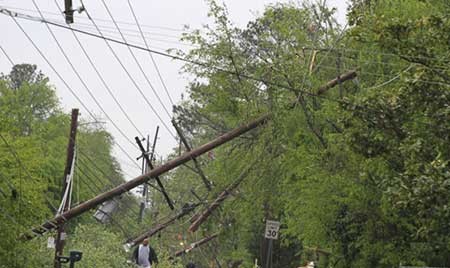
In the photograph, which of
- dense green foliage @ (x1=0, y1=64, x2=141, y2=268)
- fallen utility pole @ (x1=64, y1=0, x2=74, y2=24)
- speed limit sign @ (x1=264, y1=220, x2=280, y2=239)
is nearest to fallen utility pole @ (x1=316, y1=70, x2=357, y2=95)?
speed limit sign @ (x1=264, y1=220, x2=280, y2=239)

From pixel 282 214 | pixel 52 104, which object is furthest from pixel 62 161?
pixel 282 214

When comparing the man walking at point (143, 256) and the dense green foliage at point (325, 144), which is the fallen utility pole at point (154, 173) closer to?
the dense green foliage at point (325, 144)

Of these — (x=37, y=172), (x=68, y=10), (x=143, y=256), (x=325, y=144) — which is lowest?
(x=143, y=256)

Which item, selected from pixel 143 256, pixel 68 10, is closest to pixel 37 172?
pixel 143 256

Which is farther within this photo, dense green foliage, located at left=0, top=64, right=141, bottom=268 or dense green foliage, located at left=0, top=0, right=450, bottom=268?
dense green foliage, located at left=0, top=64, right=141, bottom=268

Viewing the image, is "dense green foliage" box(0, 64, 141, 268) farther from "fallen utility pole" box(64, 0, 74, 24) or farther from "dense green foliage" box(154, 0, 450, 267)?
"fallen utility pole" box(64, 0, 74, 24)

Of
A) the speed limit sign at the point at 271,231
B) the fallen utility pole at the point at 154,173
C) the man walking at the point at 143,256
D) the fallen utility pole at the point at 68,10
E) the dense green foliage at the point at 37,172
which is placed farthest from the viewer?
the fallen utility pole at the point at 154,173

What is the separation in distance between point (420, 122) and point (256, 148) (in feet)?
34.9

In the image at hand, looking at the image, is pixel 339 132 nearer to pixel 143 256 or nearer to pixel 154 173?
pixel 154 173

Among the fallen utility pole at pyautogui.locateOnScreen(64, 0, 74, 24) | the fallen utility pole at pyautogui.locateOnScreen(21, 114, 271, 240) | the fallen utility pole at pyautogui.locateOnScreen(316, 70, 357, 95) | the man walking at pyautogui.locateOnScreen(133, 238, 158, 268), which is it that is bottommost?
the man walking at pyautogui.locateOnScreen(133, 238, 158, 268)

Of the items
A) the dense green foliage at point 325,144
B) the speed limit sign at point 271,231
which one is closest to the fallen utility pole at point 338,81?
the dense green foliage at point 325,144

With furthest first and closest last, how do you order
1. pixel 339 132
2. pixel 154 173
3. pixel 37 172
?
pixel 37 172, pixel 154 173, pixel 339 132

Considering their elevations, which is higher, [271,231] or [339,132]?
[339,132]

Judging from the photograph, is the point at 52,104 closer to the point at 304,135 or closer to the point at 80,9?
the point at 304,135
